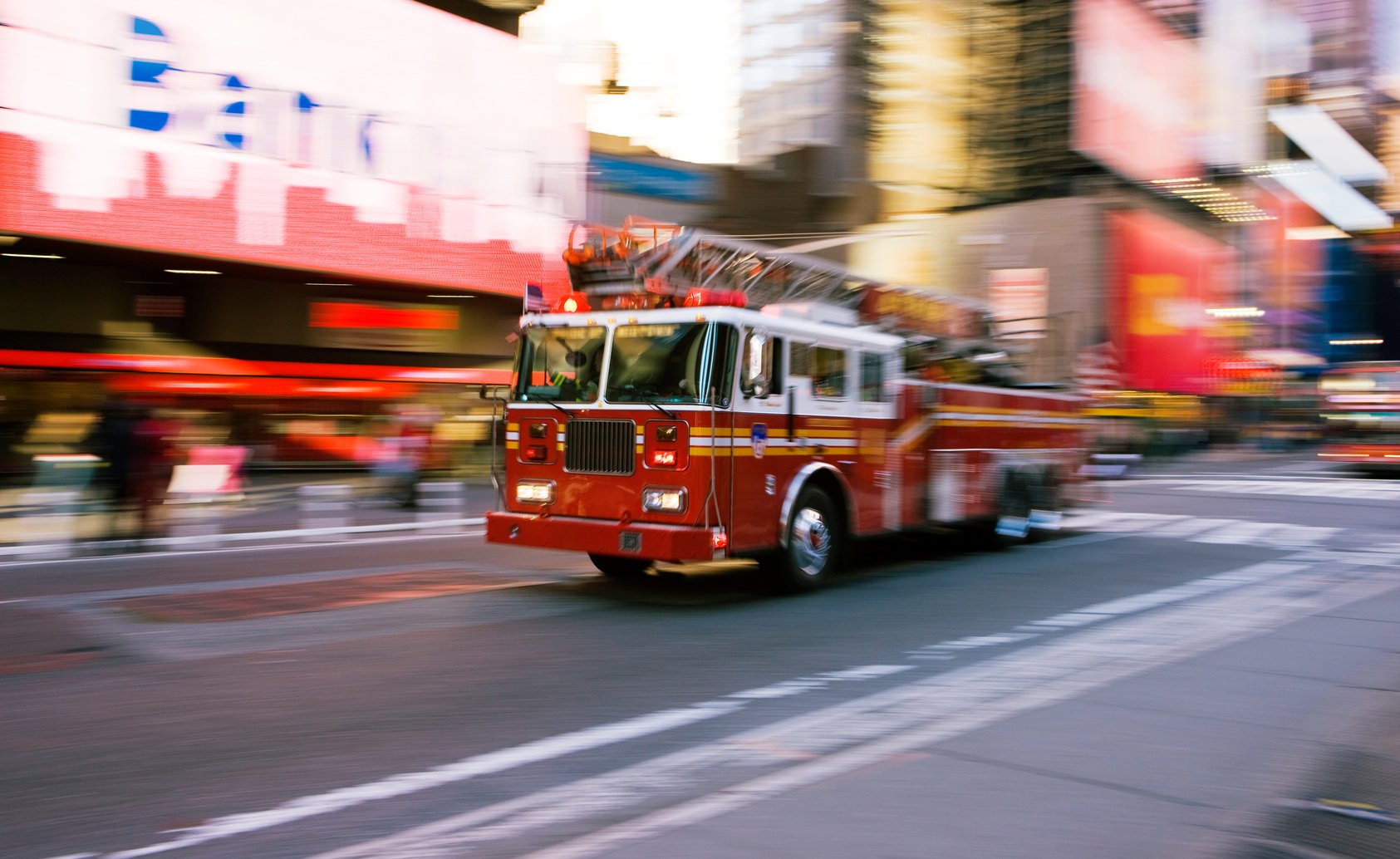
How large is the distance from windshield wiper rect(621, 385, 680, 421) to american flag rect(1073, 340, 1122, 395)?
33.3 metres

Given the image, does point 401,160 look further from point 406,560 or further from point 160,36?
point 406,560

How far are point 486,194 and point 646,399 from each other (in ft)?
73.9

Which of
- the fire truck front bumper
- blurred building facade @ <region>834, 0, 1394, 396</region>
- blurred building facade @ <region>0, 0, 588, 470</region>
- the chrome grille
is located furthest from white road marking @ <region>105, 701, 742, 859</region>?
blurred building facade @ <region>834, 0, 1394, 396</region>

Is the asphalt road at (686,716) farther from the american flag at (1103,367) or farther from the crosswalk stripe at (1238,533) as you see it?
the american flag at (1103,367)

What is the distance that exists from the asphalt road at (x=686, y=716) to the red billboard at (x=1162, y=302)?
38.9m

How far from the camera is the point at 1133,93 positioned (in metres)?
49.4

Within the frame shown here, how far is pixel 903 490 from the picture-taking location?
1105cm

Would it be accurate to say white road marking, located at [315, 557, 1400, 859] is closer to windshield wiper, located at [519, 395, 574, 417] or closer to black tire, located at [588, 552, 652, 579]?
windshield wiper, located at [519, 395, 574, 417]

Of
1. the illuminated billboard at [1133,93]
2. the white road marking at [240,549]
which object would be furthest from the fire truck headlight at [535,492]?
the illuminated billboard at [1133,93]

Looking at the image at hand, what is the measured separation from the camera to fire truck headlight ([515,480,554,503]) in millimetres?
9359

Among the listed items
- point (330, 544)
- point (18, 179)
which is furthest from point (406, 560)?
point (18, 179)

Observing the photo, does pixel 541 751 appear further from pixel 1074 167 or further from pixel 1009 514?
pixel 1074 167

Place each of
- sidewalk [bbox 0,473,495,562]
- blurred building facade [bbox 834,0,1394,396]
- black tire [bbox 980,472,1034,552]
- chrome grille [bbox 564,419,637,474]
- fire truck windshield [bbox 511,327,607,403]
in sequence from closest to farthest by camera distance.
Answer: chrome grille [bbox 564,419,637,474]
fire truck windshield [bbox 511,327,607,403]
black tire [bbox 980,472,1034,552]
sidewalk [bbox 0,473,495,562]
blurred building facade [bbox 834,0,1394,396]

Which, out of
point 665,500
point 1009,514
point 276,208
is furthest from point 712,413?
point 276,208
